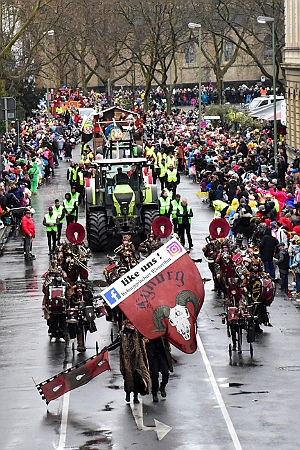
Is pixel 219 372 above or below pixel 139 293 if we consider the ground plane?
below

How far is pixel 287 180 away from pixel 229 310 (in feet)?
64.5

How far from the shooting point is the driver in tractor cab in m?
34.9

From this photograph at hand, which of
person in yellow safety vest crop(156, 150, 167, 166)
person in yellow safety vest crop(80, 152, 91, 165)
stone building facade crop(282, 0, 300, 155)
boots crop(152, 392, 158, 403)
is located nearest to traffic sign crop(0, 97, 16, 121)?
person in yellow safety vest crop(80, 152, 91, 165)

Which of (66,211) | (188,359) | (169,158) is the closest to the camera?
(188,359)

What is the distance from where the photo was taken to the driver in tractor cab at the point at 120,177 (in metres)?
34.9

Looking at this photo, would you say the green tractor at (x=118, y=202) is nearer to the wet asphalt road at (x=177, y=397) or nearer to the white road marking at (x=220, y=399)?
the wet asphalt road at (x=177, y=397)

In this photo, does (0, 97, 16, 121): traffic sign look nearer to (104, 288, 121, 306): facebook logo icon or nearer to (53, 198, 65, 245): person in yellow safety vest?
(53, 198, 65, 245): person in yellow safety vest

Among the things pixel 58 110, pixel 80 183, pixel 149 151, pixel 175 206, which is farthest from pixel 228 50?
pixel 175 206

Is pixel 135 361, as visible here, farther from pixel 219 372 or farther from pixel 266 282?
pixel 266 282

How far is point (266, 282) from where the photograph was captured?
22156 millimetres

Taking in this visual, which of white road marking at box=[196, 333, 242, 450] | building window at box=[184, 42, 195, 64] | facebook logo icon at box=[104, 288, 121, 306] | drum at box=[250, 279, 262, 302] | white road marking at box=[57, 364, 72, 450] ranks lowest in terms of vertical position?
white road marking at box=[57, 364, 72, 450]

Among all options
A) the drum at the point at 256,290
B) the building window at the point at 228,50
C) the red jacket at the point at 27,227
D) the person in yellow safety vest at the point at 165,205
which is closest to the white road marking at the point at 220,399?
the drum at the point at 256,290

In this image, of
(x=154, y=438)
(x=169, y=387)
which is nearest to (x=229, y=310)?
(x=169, y=387)

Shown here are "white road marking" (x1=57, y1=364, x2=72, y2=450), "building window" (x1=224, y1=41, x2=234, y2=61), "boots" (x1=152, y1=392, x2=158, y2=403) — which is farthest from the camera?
"building window" (x1=224, y1=41, x2=234, y2=61)
